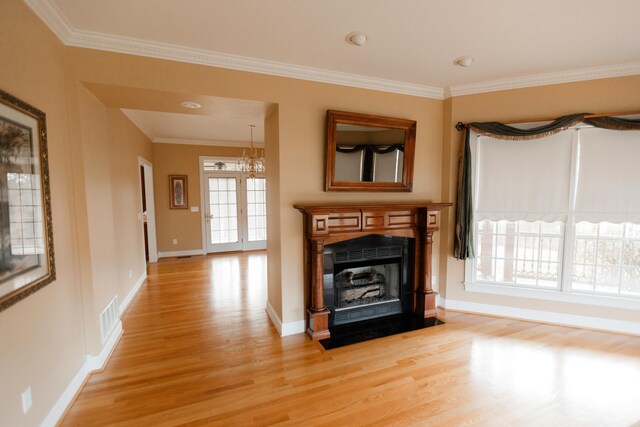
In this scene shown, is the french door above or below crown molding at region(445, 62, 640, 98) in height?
below

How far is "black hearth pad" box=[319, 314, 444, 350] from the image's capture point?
9.39 feet

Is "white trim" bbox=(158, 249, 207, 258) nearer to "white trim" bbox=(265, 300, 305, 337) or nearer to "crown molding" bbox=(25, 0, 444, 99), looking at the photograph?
"white trim" bbox=(265, 300, 305, 337)

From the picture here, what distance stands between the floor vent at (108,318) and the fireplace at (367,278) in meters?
2.06

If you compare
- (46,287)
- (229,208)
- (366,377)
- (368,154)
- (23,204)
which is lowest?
(366,377)

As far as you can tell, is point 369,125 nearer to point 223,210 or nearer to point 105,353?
point 105,353

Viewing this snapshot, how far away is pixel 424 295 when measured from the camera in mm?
3352

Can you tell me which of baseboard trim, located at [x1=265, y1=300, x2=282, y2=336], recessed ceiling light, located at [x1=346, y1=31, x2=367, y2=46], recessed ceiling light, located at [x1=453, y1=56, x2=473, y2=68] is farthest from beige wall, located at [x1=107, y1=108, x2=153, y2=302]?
recessed ceiling light, located at [x1=453, y1=56, x2=473, y2=68]

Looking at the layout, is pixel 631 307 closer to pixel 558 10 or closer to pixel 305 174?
pixel 558 10

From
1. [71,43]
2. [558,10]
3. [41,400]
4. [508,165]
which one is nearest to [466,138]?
[508,165]

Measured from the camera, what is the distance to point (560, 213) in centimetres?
311

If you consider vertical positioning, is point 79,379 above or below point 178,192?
below

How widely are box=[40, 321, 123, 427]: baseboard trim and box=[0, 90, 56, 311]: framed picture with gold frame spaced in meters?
0.82

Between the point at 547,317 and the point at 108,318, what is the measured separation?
15.2ft

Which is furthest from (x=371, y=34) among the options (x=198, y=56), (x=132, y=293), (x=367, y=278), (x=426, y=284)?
(x=132, y=293)
